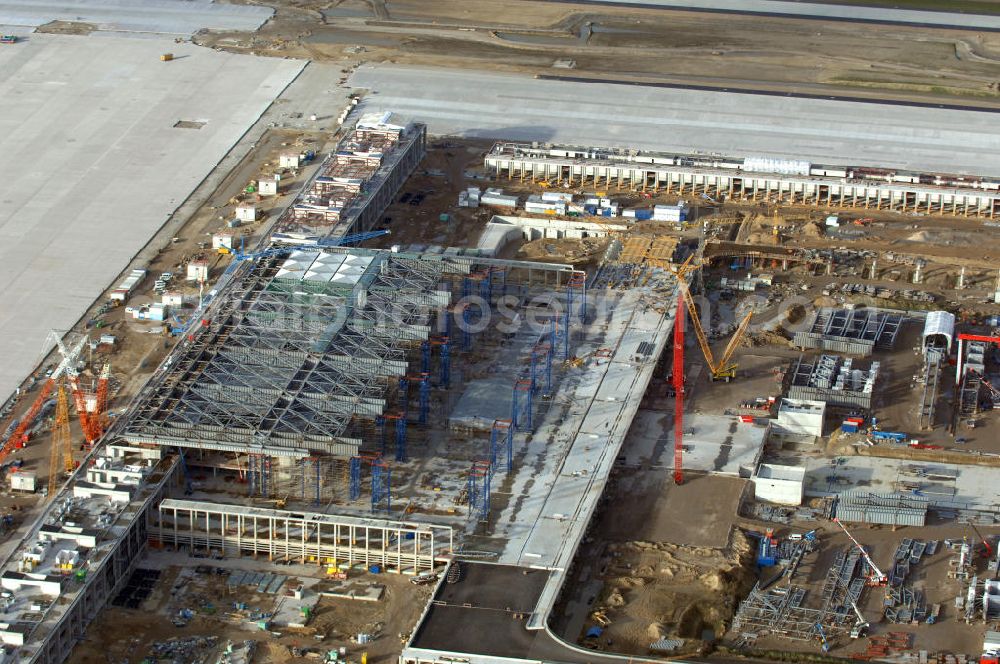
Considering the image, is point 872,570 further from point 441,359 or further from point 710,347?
point 441,359

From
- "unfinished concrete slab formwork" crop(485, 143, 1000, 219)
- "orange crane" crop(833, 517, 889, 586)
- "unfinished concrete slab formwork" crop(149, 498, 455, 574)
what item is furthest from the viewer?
"unfinished concrete slab formwork" crop(485, 143, 1000, 219)

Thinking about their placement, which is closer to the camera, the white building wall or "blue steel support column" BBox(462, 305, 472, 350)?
the white building wall

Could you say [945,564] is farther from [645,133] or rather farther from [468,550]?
[645,133]

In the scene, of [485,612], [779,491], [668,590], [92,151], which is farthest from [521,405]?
[92,151]

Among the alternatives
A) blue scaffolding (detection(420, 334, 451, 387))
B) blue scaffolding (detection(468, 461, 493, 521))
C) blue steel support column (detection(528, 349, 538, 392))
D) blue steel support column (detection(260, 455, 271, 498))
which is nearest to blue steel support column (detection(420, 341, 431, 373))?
blue scaffolding (detection(420, 334, 451, 387))

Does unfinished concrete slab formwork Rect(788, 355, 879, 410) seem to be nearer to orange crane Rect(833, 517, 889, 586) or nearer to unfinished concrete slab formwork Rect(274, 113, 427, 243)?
orange crane Rect(833, 517, 889, 586)
